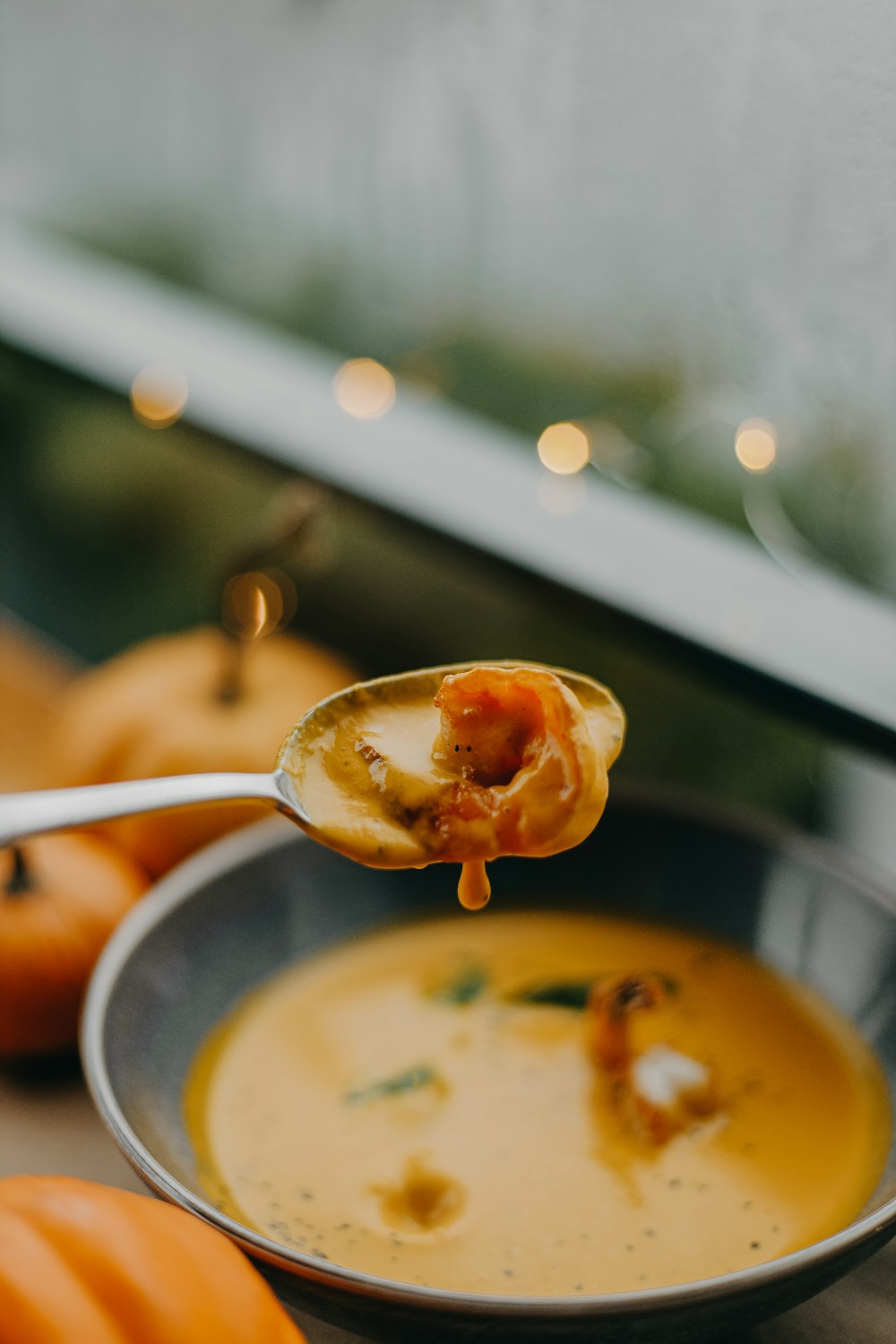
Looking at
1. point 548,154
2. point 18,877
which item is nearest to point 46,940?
point 18,877

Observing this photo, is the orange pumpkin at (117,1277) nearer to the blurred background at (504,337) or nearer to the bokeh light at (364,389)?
the blurred background at (504,337)

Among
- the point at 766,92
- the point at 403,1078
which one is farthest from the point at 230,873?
the point at 766,92

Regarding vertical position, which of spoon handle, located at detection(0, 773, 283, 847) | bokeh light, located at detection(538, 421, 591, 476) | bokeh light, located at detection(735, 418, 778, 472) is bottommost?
spoon handle, located at detection(0, 773, 283, 847)

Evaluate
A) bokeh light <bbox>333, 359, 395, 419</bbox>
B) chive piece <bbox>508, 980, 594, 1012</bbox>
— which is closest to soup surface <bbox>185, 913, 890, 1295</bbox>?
chive piece <bbox>508, 980, 594, 1012</bbox>

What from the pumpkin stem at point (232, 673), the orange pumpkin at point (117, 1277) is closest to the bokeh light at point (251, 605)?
the pumpkin stem at point (232, 673)

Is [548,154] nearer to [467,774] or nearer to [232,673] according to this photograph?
[232,673]

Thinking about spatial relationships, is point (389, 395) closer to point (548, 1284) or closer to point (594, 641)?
point (594, 641)

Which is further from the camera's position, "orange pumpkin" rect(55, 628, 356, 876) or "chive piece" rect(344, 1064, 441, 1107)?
"orange pumpkin" rect(55, 628, 356, 876)

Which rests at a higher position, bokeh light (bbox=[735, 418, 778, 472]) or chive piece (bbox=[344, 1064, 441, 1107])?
bokeh light (bbox=[735, 418, 778, 472])

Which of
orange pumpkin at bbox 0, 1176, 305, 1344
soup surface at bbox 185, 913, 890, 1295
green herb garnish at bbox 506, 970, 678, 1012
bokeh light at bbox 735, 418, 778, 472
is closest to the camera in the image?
orange pumpkin at bbox 0, 1176, 305, 1344

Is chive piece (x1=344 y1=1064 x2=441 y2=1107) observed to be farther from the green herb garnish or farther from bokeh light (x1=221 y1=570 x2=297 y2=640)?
bokeh light (x1=221 y1=570 x2=297 y2=640)
